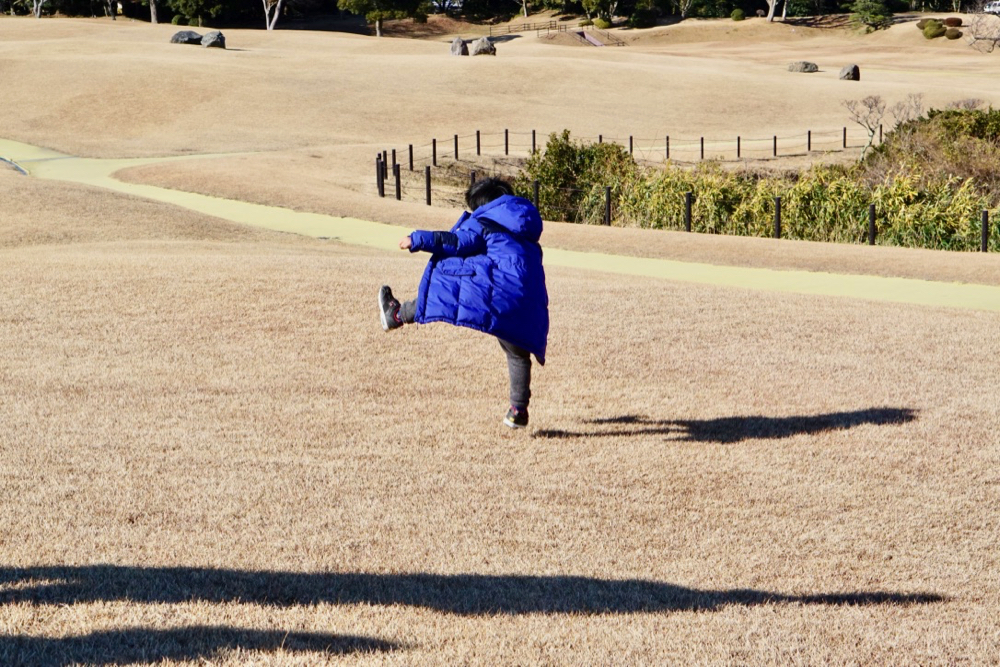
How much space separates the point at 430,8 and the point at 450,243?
261 feet

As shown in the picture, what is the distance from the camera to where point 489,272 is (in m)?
6.29

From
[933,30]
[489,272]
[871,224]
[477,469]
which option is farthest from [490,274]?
[933,30]

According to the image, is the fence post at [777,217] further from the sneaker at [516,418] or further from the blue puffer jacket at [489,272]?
the blue puffer jacket at [489,272]

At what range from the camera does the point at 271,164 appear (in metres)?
27.0

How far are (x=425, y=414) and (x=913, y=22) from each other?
7754 centimetres

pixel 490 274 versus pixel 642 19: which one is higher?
pixel 642 19

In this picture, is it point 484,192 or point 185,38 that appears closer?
point 484,192

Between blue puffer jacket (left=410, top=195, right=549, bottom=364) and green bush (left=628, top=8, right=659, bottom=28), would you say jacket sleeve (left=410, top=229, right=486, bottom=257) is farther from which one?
green bush (left=628, top=8, right=659, bottom=28)

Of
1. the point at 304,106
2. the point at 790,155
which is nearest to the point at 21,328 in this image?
the point at 790,155

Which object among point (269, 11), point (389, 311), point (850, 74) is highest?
A: point (269, 11)

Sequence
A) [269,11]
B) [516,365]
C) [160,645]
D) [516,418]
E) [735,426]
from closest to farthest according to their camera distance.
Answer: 1. [160,645]
2. [516,365]
3. [516,418]
4. [735,426]
5. [269,11]

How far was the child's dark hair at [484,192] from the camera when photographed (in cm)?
641

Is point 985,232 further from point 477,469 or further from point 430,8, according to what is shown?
point 430,8

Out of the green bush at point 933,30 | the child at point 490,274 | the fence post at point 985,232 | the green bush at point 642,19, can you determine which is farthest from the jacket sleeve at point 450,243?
the green bush at point 642,19
